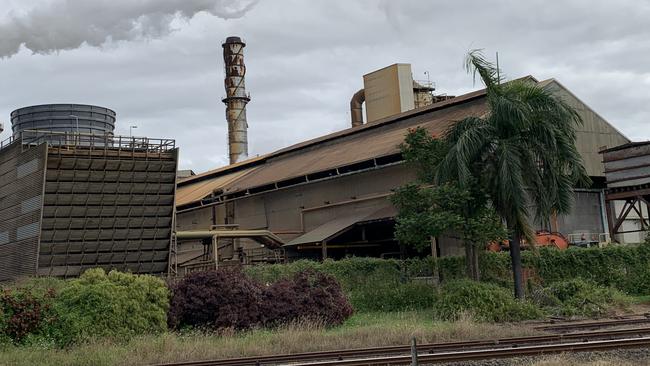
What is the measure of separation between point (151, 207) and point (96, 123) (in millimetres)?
8275

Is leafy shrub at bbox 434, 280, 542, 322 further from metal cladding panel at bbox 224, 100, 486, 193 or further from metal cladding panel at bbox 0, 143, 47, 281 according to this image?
metal cladding panel at bbox 0, 143, 47, 281

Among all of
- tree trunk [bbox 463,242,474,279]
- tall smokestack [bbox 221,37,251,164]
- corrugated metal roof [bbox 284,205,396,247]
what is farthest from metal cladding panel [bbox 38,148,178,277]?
tall smokestack [bbox 221,37,251,164]

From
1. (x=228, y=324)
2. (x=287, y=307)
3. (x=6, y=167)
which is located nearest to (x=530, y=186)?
(x=287, y=307)

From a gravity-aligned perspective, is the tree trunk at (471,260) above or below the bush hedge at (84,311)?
above

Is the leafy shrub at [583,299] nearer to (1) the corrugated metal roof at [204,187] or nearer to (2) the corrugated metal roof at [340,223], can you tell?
(2) the corrugated metal roof at [340,223]

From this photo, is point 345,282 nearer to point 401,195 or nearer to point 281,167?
point 401,195

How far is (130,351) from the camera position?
14.9 meters

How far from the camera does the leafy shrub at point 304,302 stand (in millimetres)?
20719

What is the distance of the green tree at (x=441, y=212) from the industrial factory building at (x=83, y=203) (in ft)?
46.8

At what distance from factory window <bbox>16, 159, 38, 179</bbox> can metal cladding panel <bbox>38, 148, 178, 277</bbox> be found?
991 millimetres

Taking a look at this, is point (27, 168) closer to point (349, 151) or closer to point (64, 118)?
point (64, 118)

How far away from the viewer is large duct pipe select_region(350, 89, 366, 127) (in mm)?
59534

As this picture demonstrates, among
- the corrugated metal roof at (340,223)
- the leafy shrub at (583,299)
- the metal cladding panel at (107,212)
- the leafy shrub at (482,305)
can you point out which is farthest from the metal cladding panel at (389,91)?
the leafy shrub at (482,305)

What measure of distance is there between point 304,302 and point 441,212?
18.3ft
